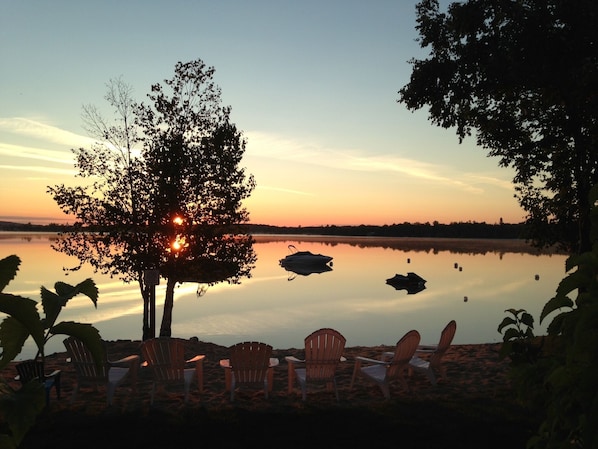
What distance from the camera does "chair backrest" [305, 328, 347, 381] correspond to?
376 inches

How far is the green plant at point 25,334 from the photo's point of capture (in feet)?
5.01

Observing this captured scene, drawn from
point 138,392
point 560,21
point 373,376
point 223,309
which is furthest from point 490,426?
point 223,309

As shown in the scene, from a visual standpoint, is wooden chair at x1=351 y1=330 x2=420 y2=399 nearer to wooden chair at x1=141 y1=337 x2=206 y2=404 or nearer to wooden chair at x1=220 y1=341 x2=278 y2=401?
wooden chair at x1=220 y1=341 x2=278 y2=401

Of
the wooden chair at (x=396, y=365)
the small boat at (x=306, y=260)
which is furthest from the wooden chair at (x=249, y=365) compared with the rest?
the small boat at (x=306, y=260)

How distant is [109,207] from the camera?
15.8m

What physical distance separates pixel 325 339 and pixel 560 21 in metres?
9.99

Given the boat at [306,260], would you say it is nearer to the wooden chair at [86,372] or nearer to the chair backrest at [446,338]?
the chair backrest at [446,338]

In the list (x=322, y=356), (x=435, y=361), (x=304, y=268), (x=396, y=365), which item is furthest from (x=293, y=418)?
(x=304, y=268)

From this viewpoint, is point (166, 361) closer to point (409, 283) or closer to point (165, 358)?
point (165, 358)

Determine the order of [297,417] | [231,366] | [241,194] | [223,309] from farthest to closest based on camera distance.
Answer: [223,309], [241,194], [231,366], [297,417]

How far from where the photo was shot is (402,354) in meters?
9.66

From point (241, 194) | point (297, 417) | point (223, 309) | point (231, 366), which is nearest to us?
point (297, 417)

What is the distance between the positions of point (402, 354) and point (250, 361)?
2.82m

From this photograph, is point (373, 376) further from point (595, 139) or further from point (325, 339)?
point (595, 139)
